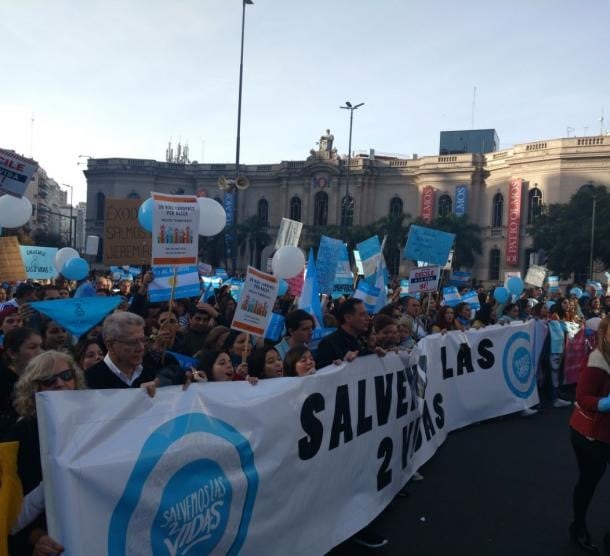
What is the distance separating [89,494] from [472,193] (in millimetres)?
52218

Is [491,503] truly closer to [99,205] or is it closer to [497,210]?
[497,210]

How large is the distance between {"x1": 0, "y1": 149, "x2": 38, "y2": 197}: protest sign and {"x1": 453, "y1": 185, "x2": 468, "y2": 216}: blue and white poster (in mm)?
47078

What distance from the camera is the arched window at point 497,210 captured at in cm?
5091

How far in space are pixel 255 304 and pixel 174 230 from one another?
108cm

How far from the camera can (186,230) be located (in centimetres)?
582

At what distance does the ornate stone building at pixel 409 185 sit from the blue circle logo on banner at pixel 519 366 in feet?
116

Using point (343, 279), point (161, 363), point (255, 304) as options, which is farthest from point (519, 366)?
point (161, 363)

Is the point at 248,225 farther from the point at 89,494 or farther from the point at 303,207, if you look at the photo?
the point at 89,494

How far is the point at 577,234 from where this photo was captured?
35250mm

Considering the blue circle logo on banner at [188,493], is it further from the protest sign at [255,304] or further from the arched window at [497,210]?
the arched window at [497,210]

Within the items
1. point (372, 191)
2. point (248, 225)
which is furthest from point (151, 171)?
point (372, 191)

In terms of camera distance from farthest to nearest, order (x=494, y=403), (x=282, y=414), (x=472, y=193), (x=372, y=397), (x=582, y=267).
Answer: (x=472, y=193) → (x=582, y=267) → (x=494, y=403) → (x=372, y=397) → (x=282, y=414)

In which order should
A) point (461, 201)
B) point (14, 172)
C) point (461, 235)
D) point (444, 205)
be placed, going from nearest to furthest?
point (14, 172) < point (461, 235) < point (461, 201) < point (444, 205)

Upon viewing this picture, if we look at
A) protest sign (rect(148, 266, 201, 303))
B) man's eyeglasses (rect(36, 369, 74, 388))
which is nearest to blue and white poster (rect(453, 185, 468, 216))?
protest sign (rect(148, 266, 201, 303))
